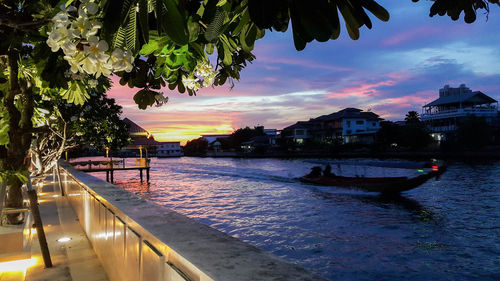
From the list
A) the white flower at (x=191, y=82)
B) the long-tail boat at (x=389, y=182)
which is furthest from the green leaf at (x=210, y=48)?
the long-tail boat at (x=389, y=182)

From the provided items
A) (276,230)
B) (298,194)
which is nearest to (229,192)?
(298,194)

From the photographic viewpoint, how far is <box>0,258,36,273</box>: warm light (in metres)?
3.95

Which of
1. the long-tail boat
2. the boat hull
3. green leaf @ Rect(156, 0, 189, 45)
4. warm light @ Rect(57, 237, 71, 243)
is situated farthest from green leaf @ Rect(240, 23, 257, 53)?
the boat hull

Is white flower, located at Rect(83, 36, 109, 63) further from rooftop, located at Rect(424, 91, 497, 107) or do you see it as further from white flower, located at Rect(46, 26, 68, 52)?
rooftop, located at Rect(424, 91, 497, 107)

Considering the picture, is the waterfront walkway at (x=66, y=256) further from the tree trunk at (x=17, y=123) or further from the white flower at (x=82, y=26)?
the white flower at (x=82, y=26)

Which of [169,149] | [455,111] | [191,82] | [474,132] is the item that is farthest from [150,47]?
[169,149]

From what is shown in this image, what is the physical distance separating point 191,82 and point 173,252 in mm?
1071

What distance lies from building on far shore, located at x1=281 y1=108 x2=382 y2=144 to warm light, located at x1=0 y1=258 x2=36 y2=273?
65758mm

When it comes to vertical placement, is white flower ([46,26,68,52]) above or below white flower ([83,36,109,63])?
above

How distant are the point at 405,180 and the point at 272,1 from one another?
82.8 ft

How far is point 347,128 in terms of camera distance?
233 ft

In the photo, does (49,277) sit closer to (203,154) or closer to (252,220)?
(252,220)

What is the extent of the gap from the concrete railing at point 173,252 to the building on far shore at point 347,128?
217 ft

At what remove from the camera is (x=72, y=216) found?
726cm
